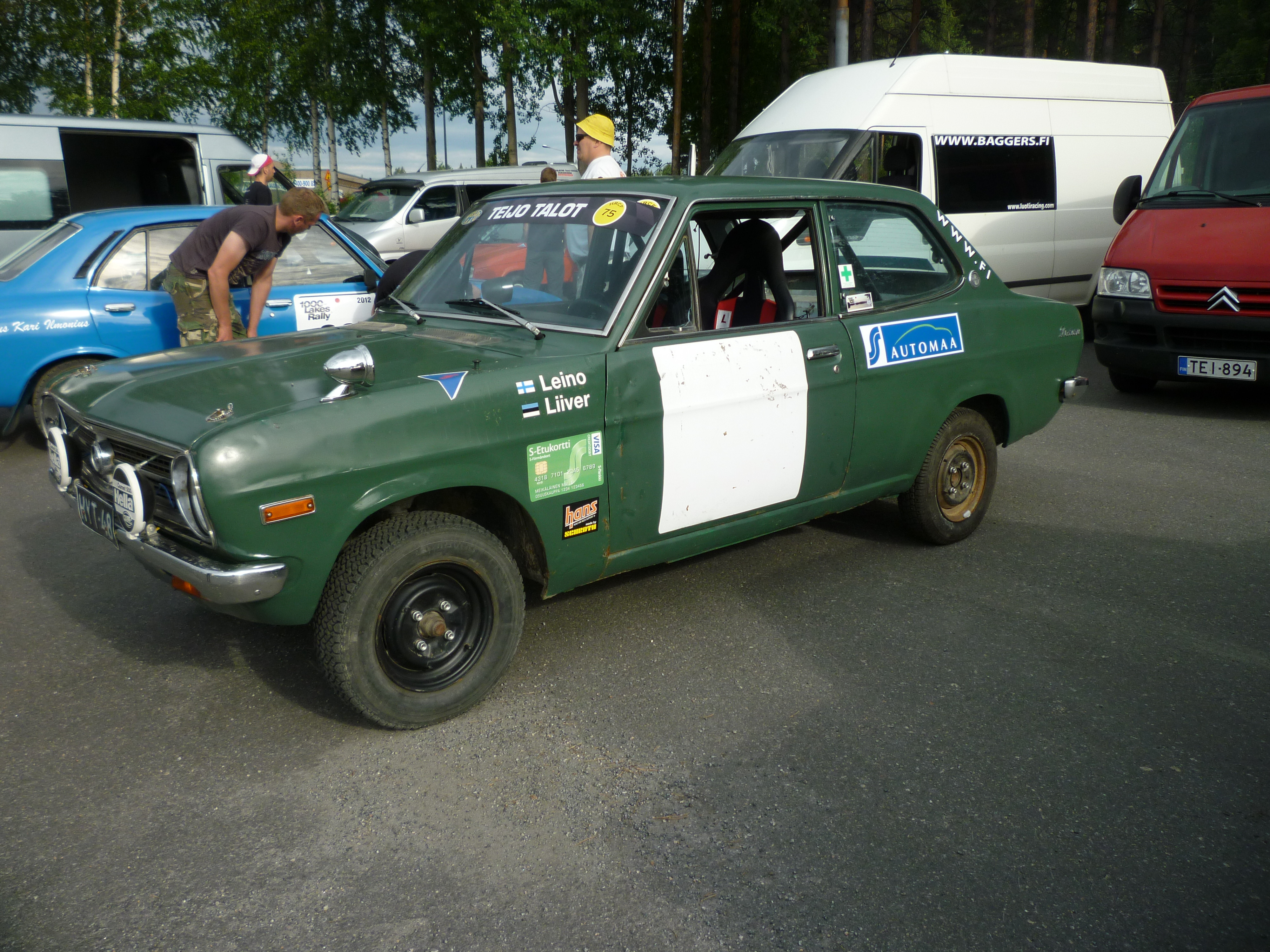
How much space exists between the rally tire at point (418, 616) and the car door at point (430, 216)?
1212cm

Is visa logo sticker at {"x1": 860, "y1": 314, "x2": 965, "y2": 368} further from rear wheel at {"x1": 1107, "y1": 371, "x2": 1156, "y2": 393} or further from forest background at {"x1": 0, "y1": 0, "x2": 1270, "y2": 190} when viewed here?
forest background at {"x1": 0, "y1": 0, "x2": 1270, "y2": 190}

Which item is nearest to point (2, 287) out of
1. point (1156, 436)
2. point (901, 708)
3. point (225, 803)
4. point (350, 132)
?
point (225, 803)

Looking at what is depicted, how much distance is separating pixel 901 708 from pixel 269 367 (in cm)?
245

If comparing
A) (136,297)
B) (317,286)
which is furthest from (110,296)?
(317,286)

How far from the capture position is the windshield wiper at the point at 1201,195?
7.68 meters

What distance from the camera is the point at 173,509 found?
9.98 feet

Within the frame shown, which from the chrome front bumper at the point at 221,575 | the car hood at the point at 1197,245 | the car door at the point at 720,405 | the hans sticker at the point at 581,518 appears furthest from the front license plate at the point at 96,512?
the car hood at the point at 1197,245

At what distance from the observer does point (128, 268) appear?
6668mm

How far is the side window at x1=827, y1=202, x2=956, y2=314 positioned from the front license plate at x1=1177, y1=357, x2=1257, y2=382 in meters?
3.93

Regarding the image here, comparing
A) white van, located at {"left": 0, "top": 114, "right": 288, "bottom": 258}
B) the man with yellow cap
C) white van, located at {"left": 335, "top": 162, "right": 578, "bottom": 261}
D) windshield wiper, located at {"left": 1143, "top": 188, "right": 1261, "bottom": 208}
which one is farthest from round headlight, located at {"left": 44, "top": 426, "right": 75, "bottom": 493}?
white van, located at {"left": 335, "top": 162, "right": 578, "bottom": 261}

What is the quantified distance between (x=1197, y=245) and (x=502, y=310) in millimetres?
6258

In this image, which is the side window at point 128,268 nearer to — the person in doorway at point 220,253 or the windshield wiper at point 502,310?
the person in doorway at point 220,253

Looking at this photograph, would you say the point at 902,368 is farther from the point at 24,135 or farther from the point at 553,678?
Answer: the point at 24,135

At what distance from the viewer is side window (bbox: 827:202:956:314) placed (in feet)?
14.4
